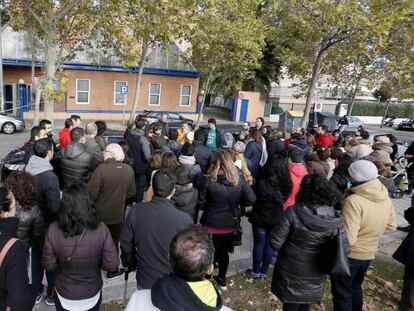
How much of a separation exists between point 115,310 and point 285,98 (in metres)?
35.1

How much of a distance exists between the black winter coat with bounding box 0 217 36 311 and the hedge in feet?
136

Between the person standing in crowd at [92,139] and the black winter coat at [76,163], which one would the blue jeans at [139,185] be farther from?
the black winter coat at [76,163]

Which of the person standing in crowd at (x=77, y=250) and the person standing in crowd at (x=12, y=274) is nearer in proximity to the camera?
the person standing in crowd at (x=12, y=274)

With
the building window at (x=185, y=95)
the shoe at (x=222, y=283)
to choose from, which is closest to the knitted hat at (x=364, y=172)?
the shoe at (x=222, y=283)

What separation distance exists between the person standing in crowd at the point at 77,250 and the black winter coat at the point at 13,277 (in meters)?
0.37

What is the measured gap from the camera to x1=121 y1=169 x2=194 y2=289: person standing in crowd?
3.18 m

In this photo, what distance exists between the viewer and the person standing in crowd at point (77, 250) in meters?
2.97

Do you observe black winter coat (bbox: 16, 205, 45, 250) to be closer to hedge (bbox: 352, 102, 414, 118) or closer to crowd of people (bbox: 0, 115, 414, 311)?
crowd of people (bbox: 0, 115, 414, 311)

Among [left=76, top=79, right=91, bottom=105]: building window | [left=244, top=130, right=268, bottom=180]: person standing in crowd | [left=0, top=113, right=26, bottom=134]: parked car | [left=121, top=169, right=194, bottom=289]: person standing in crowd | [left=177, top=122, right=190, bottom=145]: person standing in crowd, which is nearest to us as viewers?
[left=121, top=169, right=194, bottom=289]: person standing in crowd

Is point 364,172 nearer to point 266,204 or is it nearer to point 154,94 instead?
point 266,204

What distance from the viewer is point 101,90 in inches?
939

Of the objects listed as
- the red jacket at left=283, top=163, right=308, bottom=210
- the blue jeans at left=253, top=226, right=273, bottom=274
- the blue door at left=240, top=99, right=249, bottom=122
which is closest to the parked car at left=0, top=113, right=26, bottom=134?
the blue jeans at left=253, top=226, right=273, bottom=274

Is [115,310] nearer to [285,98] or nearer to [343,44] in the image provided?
[343,44]

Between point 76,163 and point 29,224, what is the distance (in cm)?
174
